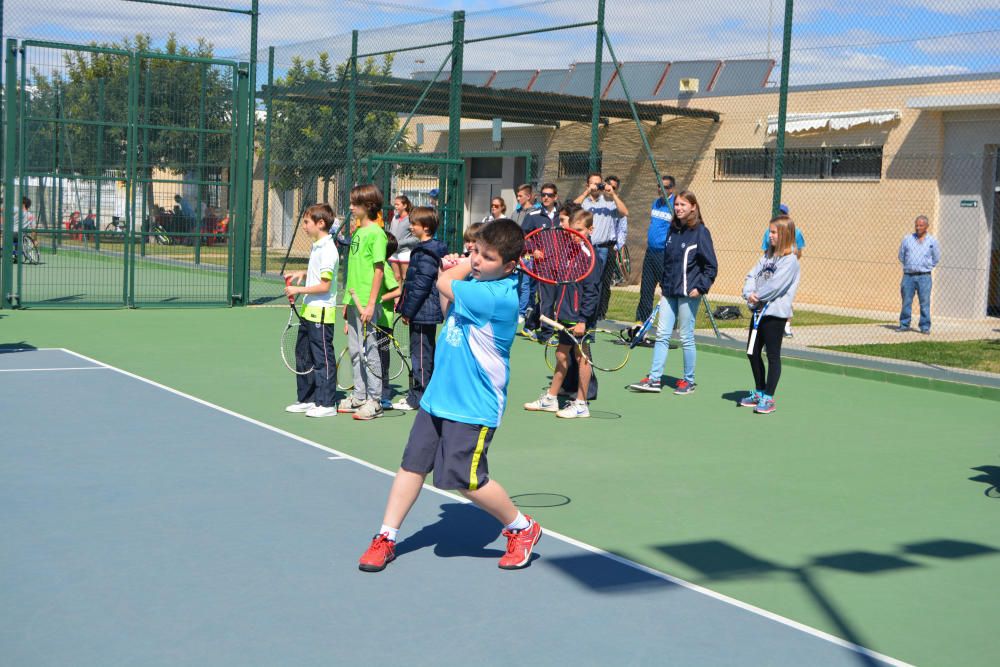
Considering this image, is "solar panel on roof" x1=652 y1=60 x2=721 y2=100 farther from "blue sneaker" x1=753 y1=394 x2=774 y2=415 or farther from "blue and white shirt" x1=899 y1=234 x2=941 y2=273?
"blue sneaker" x1=753 y1=394 x2=774 y2=415

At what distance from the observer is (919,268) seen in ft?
53.9

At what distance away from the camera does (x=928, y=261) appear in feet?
54.0

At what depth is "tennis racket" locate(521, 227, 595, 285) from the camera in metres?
8.78

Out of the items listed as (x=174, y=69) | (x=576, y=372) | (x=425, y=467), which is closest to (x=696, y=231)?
(x=576, y=372)

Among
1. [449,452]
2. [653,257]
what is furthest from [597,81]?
[449,452]

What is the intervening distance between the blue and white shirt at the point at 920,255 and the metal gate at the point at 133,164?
965 centimetres

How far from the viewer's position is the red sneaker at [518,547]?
5281mm

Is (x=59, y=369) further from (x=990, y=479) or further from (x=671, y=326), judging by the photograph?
(x=990, y=479)

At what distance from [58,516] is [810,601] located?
3.67 m

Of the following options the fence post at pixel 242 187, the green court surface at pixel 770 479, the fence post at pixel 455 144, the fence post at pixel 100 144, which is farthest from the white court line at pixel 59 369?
the fence post at pixel 455 144

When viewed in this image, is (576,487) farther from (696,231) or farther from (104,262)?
(104,262)

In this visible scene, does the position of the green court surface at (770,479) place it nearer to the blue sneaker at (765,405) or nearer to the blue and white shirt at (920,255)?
the blue sneaker at (765,405)

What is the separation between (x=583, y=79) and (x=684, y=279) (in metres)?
15.6

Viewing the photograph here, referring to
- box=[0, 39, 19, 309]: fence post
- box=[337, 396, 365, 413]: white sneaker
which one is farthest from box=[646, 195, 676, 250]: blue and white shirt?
box=[0, 39, 19, 309]: fence post
